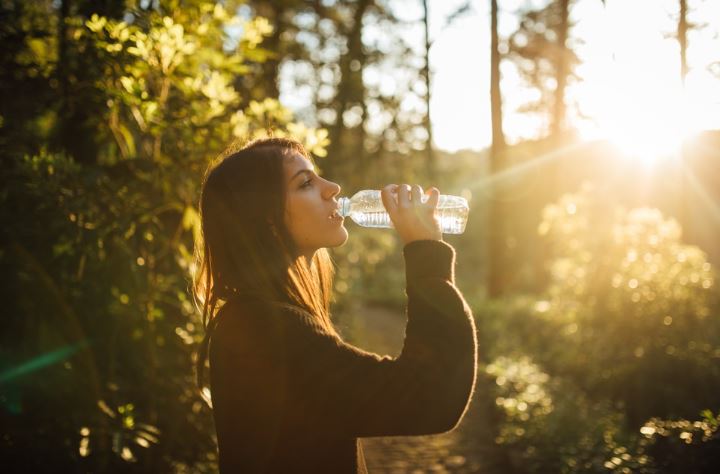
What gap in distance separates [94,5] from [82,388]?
108 inches

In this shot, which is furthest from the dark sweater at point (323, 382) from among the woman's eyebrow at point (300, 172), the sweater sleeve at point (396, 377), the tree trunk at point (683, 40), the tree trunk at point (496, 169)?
the tree trunk at point (496, 169)

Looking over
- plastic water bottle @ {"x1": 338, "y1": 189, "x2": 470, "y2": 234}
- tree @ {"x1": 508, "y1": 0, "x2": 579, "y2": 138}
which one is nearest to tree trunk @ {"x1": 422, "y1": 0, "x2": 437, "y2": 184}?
tree @ {"x1": 508, "y1": 0, "x2": 579, "y2": 138}

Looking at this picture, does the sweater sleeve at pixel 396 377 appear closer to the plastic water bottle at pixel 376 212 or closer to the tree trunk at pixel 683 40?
the plastic water bottle at pixel 376 212

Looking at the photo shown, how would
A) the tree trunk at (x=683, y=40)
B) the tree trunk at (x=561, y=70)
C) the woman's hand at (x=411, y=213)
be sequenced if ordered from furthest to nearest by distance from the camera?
the tree trunk at (x=561, y=70) → the tree trunk at (x=683, y=40) → the woman's hand at (x=411, y=213)

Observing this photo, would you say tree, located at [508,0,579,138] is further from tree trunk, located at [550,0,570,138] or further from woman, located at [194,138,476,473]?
woman, located at [194,138,476,473]

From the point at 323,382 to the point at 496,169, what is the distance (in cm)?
1560

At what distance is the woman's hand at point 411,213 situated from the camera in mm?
1991

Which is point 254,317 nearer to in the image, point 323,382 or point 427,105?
point 323,382

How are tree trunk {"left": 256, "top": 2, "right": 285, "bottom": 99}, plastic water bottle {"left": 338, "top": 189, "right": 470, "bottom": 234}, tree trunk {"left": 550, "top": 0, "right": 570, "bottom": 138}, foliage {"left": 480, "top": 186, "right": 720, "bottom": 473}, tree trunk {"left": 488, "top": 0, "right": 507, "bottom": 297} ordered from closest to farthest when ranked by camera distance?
1. plastic water bottle {"left": 338, "top": 189, "right": 470, "bottom": 234}
2. foliage {"left": 480, "top": 186, "right": 720, "bottom": 473}
3. tree trunk {"left": 256, "top": 2, "right": 285, "bottom": 99}
4. tree trunk {"left": 488, "top": 0, "right": 507, "bottom": 297}
5. tree trunk {"left": 550, "top": 0, "right": 570, "bottom": 138}

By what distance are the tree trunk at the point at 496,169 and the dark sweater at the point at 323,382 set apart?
46.6 ft

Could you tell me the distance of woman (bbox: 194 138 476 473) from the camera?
169 cm

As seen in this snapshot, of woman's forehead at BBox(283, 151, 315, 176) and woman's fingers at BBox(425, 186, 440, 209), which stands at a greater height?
woman's forehead at BBox(283, 151, 315, 176)

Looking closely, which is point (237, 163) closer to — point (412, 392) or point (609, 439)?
point (412, 392)

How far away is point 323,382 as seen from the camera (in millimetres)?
1666
